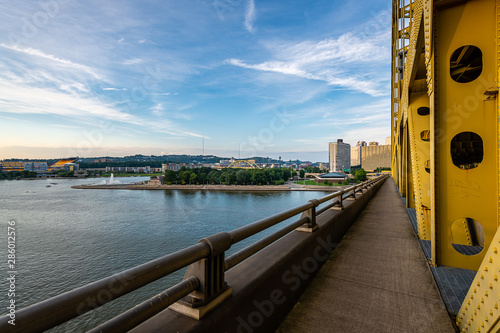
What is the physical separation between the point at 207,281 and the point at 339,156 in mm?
181324

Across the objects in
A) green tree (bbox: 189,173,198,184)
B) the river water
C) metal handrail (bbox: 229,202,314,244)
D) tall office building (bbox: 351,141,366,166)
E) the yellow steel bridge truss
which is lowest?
the river water

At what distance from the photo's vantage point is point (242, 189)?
299 feet

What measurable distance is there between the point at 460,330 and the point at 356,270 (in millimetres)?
1469

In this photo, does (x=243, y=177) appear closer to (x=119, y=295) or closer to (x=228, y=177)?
(x=228, y=177)

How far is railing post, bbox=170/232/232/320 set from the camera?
1.71 meters

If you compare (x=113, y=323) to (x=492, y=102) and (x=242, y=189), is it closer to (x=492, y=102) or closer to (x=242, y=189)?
(x=492, y=102)

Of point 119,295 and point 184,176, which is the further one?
point 184,176

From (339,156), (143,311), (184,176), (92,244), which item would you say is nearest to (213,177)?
(184,176)

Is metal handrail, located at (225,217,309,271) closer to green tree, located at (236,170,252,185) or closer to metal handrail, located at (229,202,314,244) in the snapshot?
metal handrail, located at (229,202,314,244)

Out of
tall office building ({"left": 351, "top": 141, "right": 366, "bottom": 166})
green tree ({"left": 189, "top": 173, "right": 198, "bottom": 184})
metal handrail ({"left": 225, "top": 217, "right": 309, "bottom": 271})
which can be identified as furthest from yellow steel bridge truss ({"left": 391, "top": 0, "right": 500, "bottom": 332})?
tall office building ({"left": 351, "top": 141, "right": 366, "bottom": 166})

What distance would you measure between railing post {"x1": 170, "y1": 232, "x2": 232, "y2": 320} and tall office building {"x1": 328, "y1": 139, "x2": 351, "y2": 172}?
176 m

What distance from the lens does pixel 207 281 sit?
1.78 meters

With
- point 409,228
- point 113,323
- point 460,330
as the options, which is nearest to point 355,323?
point 460,330

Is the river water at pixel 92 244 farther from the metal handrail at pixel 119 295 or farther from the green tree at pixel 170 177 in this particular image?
the green tree at pixel 170 177
